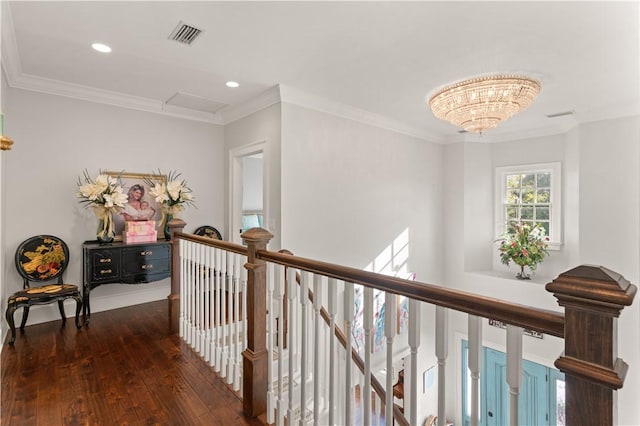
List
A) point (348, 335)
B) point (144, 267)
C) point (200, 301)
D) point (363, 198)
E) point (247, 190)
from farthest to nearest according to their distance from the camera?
point (247, 190), point (363, 198), point (144, 267), point (200, 301), point (348, 335)

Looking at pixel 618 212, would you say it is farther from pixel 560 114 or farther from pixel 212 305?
pixel 212 305

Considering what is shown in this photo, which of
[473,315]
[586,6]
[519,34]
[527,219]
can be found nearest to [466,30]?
[519,34]

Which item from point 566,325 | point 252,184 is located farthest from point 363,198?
point 566,325

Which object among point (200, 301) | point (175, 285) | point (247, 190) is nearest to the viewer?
point (200, 301)

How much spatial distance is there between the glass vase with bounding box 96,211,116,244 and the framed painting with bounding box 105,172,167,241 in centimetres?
20

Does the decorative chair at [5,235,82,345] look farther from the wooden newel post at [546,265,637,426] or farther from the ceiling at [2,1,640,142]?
the wooden newel post at [546,265,637,426]

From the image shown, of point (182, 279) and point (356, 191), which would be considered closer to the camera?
point (182, 279)

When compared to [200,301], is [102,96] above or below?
above

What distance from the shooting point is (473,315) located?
0.97 meters

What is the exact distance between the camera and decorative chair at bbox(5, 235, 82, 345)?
3117 mm

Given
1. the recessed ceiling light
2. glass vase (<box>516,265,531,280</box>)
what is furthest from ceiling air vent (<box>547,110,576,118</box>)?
the recessed ceiling light

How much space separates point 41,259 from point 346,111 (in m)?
3.83

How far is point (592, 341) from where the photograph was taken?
760mm

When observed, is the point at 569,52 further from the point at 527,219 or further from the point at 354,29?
the point at 527,219
